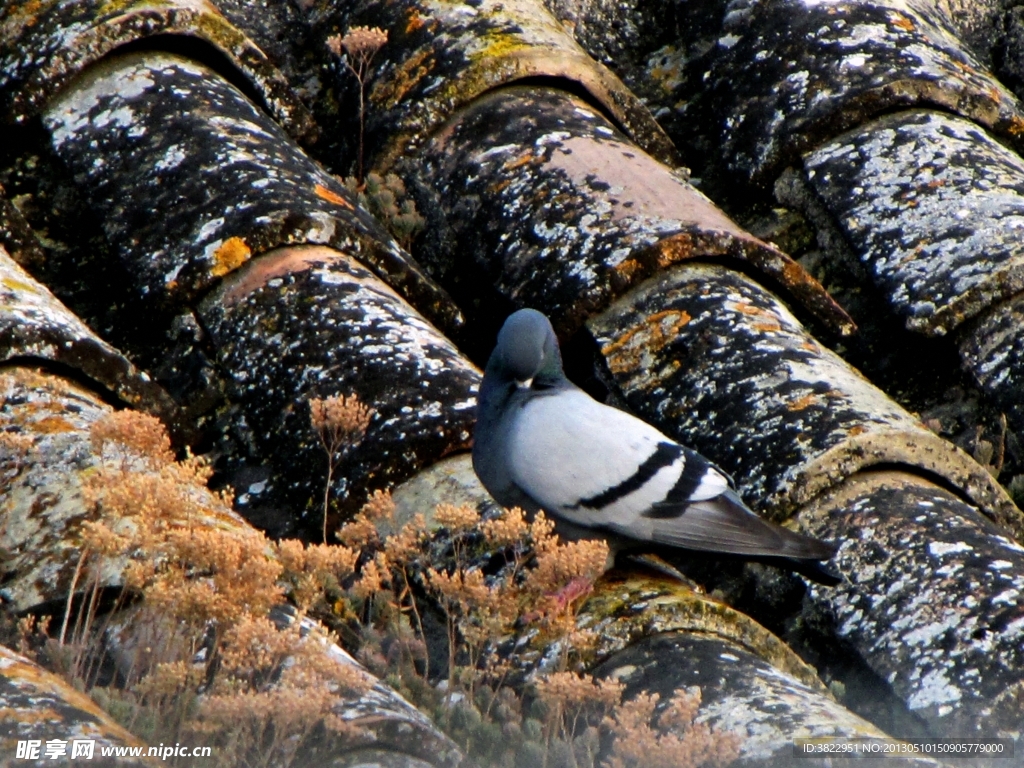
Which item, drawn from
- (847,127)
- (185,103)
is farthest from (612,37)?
(185,103)

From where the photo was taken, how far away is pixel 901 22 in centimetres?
428

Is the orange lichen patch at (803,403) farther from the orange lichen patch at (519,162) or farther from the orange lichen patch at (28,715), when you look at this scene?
the orange lichen patch at (28,715)

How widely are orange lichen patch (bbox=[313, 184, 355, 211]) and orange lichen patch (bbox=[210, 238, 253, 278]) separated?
29 cm

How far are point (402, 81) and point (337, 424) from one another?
6.01ft

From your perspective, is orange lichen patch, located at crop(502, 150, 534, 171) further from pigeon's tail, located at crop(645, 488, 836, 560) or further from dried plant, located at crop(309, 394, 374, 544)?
pigeon's tail, located at crop(645, 488, 836, 560)

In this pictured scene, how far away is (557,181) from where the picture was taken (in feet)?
11.8

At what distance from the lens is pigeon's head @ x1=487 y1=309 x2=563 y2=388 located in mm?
2768

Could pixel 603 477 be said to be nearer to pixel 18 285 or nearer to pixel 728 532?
pixel 728 532

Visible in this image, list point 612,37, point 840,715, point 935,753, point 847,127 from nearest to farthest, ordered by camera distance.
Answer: point 840,715, point 935,753, point 847,127, point 612,37

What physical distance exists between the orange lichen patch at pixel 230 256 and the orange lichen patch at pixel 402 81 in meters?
1.01

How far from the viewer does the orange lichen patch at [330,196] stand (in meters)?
3.35

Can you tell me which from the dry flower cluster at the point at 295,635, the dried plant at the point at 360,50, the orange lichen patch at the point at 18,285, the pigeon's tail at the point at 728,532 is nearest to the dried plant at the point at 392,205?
the dried plant at the point at 360,50

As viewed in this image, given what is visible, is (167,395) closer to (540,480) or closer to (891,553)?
(540,480)

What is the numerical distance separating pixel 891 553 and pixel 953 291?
1.07 meters
